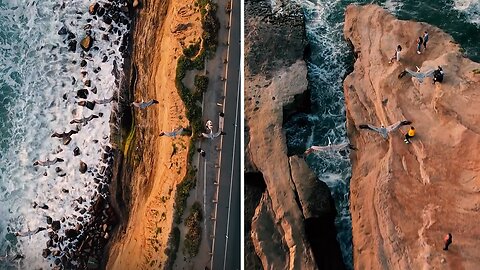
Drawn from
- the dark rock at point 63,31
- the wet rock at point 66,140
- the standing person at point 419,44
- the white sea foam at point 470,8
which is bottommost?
the wet rock at point 66,140

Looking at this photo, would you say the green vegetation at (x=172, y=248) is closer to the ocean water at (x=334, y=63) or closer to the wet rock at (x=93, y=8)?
the ocean water at (x=334, y=63)

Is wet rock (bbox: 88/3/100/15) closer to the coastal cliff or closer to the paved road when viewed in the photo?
the coastal cliff

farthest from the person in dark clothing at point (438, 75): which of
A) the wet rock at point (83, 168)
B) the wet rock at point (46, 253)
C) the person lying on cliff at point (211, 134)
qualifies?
the wet rock at point (46, 253)

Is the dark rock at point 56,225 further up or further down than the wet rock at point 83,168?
further down

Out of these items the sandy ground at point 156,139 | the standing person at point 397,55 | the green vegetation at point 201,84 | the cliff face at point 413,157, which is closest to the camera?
the cliff face at point 413,157

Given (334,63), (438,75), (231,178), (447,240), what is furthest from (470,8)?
(231,178)

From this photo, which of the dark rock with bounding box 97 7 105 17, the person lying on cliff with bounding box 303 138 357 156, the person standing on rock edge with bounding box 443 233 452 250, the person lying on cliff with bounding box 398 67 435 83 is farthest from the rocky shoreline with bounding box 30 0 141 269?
the person standing on rock edge with bounding box 443 233 452 250
